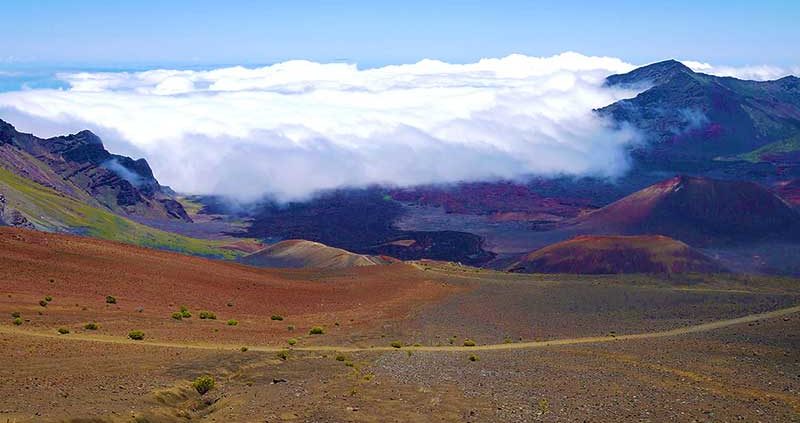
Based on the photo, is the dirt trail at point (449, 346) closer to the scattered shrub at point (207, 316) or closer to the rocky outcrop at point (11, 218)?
the scattered shrub at point (207, 316)

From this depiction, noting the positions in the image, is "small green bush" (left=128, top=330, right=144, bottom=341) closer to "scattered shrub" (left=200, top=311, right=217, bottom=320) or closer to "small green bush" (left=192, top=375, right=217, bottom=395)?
"scattered shrub" (left=200, top=311, right=217, bottom=320)

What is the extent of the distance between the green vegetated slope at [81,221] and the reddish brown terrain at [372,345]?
67101 mm

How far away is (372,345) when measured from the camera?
33.2 m

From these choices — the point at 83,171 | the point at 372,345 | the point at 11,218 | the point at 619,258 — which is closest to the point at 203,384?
the point at 372,345

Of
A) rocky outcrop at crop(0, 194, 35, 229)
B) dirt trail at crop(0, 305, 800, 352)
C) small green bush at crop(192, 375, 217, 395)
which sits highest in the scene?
rocky outcrop at crop(0, 194, 35, 229)

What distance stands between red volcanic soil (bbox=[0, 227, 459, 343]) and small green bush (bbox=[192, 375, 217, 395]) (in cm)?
859

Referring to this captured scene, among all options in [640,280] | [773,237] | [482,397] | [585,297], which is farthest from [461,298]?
[773,237]

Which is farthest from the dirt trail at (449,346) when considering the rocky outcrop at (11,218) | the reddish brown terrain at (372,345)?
the rocky outcrop at (11,218)

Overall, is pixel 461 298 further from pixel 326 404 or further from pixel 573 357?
pixel 326 404

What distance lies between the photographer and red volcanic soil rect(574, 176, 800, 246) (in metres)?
117

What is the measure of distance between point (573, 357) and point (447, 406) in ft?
35.5

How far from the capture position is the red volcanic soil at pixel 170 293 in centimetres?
3241

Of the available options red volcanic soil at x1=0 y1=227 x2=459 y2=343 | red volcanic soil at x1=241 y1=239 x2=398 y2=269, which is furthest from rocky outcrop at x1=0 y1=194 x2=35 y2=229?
red volcanic soil at x1=0 y1=227 x2=459 y2=343

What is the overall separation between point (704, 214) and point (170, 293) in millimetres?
101028
